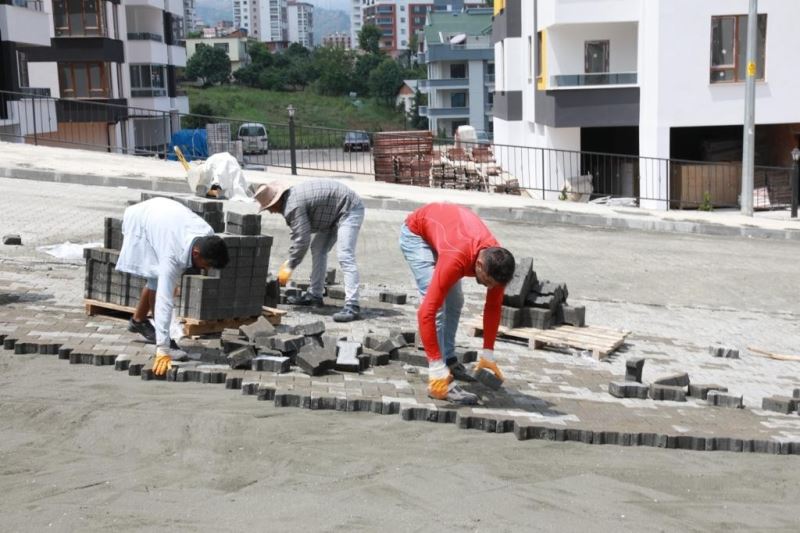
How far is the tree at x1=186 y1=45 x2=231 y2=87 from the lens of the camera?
103 meters

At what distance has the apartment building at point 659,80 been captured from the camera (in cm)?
2545

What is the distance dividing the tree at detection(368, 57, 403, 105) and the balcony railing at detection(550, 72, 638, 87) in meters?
71.7

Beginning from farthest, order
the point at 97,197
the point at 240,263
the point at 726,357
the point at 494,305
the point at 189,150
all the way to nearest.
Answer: the point at 189,150, the point at 97,197, the point at 726,357, the point at 240,263, the point at 494,305

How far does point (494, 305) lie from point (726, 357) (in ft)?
12.7

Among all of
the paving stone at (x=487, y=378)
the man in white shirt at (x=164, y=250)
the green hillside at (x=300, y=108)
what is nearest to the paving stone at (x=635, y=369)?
the paving stone at (x=487, y=378)

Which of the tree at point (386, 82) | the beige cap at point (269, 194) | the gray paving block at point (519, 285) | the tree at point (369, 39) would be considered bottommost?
the gray paving block at point (519, 285)

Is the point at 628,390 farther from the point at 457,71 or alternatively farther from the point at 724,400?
the point at 457,71

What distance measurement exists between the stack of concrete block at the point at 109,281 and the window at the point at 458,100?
6997cm

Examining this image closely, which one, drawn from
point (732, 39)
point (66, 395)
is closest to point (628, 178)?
point (732, 39)

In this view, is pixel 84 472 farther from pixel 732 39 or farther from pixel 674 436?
pixel 732 39

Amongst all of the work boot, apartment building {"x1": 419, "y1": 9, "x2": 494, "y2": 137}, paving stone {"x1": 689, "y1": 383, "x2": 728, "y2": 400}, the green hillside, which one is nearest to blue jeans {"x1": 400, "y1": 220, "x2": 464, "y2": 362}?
the work boot

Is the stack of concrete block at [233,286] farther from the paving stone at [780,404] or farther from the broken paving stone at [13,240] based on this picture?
the broken paving stone at [13,240]

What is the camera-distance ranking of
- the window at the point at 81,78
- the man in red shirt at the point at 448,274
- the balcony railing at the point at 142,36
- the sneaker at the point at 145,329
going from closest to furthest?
the man in red shirt at the point at 448,274, the sneaker at the point at 145,329, the window at the point at 81,78, the balcony railing at the point at 142,36

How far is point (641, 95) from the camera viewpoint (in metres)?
26.9
